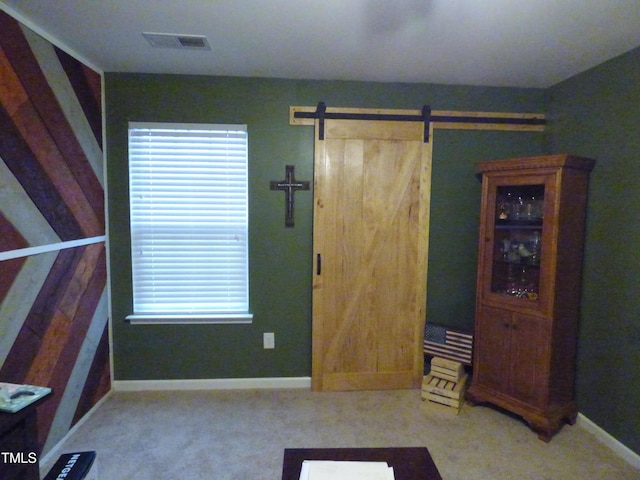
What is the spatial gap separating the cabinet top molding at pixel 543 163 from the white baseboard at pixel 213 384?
2.19 meters

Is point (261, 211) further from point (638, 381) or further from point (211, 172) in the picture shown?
point (638, 381)

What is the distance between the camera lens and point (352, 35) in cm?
210

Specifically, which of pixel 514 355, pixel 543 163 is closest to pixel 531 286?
pixel 514 355

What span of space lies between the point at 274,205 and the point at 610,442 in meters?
2.80

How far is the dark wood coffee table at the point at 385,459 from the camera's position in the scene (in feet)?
4.55

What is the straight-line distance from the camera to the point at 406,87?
113 inches

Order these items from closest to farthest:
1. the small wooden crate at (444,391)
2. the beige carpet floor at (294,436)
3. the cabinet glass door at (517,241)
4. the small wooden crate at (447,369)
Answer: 1. the beige carpet floor at (294,436)
2. the cabinet glass door at (517,241)
3. the small wooden crate at (444,391)
4. the small wooden crate at (447,369)

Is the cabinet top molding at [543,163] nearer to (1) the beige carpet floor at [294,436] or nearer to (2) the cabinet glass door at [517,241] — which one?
(2) the cabinet glass door at [517,241]

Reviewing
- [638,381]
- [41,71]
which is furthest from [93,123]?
[638,381]

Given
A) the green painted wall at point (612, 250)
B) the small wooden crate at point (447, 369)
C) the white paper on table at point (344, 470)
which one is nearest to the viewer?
the white paper on table at point (344, 470)

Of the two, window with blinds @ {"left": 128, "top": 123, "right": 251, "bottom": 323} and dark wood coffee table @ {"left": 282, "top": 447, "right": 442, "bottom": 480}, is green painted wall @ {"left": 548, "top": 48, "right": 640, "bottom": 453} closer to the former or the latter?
dark wood coffee table @ {"left": 282, "top": 447, "right": 442, "bottom": 480}

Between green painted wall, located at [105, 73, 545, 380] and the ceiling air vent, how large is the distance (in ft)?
1.63

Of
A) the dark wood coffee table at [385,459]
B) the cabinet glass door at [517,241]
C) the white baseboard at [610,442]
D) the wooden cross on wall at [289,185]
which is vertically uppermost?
the wooden cross on wall at [289,185]

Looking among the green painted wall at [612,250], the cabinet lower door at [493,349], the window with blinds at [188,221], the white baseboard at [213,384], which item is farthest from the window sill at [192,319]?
the green painted wall at [612,250]
